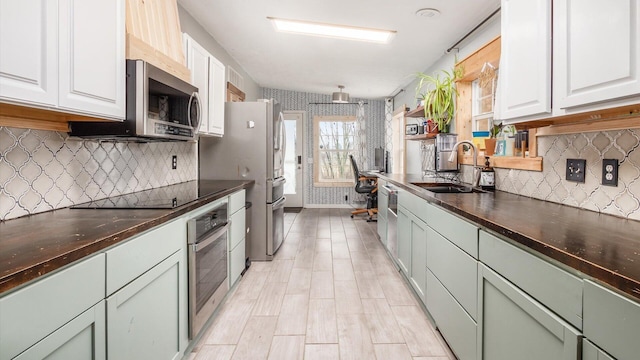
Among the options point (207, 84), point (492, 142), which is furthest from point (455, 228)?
point (207, 84)

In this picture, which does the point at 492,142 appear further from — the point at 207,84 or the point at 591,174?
the point at 207,84

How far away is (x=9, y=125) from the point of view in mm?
1381

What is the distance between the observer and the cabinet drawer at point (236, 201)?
266 cm

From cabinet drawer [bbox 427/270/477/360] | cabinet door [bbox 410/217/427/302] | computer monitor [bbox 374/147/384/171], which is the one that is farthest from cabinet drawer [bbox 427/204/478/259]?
computer monitor [bbox 374/147/384/171]

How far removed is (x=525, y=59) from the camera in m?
1.63

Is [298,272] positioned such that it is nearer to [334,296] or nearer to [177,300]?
[334,296]

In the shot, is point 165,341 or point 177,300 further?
point 177,300

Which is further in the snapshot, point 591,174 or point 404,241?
point 404,241

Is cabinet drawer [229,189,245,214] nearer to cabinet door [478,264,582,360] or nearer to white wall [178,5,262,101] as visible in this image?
white wall [178,5,262,101]

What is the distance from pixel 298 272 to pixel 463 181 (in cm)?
187

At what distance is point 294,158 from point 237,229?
467cm

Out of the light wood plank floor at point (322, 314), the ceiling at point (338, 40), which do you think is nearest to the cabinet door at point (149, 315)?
the light wood plank floor at point (322, 314)

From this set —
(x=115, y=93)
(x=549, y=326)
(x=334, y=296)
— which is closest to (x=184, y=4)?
(x=115, y=93)

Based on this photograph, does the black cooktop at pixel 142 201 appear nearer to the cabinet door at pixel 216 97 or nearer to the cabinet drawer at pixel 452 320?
the cabinet door at pixel 216 97
